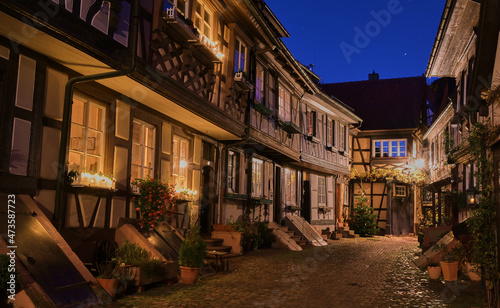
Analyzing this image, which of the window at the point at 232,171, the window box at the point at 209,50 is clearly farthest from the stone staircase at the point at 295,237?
the window box at the point at 209,50

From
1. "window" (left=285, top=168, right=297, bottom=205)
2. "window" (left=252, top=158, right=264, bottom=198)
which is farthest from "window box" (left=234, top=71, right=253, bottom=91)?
"window" (left=285, top=168, right=297, bottom=205)

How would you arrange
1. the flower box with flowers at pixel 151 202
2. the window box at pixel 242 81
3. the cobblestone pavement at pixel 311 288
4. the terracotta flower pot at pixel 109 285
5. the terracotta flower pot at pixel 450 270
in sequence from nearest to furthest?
1. the terracotta flower pot at pixel 109 285
2. the cobblestone pavement at pixel 311 288
3. the flower box with flowers at pixel 151 202
4. the terracotta flower pot at pixel 450 270
5. the window box at pixel 242 81

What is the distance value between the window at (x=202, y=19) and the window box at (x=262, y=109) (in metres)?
3.25

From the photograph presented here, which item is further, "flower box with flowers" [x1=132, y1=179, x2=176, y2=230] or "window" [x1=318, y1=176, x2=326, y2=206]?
"window" [x1=318, y1=176, x2=326, y2=206]

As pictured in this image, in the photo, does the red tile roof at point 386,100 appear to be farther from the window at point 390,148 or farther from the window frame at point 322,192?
the window frame at point 322,192

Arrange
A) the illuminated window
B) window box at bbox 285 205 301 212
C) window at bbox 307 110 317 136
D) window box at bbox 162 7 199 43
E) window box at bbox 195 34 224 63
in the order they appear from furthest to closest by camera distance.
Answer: window at bbox 307 110 317 136 < window box at bbox 285 205 301 212 < window box at bbox 195 34 224 63 < the illuminated window < window box at bbox 162 7 199 43

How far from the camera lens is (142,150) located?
9922 millimetres

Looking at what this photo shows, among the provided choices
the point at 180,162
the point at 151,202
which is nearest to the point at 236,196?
the point at 180,162

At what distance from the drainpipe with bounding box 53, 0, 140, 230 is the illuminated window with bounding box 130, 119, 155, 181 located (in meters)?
2.11

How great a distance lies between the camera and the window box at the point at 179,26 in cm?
882

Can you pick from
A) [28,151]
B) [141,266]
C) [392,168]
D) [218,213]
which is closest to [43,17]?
[28,151]

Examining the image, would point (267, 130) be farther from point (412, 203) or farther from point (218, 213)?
point (412, 203)

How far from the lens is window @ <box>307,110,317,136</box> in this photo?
20431mm

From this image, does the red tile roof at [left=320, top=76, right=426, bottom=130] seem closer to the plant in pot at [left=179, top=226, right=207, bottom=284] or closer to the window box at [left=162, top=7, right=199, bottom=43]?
the window box at [left=162, top=7, right=199, bottom=43]
